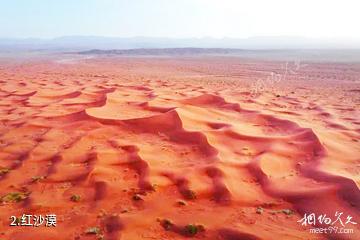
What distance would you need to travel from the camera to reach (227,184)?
448 cm

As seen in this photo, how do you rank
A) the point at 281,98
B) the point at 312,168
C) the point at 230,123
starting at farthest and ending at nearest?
the point at 281,98, the point at 230,123, the point at 312,168

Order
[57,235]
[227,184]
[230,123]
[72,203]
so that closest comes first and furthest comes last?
[57,235] → [72,203] → [227,184] → [230,123]

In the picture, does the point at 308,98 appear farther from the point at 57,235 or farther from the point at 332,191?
the point at 57,235

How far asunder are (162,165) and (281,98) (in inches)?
254

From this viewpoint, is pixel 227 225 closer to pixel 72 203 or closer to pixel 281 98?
pixel 72 203

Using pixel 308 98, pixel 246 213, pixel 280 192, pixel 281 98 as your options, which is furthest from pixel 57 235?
pixel 308 98

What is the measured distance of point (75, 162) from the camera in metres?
5.26

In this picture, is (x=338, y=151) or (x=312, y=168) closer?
(x=312, y=168)

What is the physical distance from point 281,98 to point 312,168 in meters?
5.96

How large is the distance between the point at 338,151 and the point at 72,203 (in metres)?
3.79

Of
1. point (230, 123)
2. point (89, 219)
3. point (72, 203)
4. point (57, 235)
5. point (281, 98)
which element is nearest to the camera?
point (57, 235)

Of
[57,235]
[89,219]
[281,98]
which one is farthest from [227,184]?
[281,98]

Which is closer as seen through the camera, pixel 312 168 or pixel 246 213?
pixel 246 213

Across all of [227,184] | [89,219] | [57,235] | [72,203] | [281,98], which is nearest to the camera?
[57,235]
